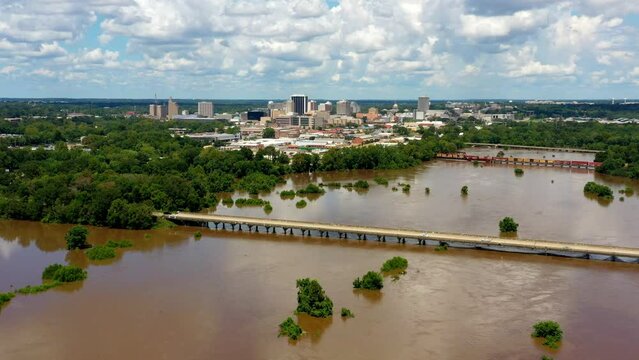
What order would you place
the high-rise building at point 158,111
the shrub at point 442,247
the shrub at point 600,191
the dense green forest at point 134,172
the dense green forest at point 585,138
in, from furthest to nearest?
the high-rise building at point 158,111, the dense green forest at point 585,138, the shrub at point 600,191, the dense green forest at point 134,172, the shrub at point 442,247

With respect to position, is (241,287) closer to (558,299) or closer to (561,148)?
(558,299)

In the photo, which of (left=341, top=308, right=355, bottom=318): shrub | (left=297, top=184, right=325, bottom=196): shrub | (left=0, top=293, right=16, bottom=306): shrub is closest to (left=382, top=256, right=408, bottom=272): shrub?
(left=341, top=308, right=355, bottom=318): shrub

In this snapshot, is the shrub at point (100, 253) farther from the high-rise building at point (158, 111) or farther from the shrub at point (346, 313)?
the high-rise building at point (158, 111)

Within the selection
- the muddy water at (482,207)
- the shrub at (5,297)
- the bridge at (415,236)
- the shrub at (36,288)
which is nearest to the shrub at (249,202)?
the muddy water at (482,207)

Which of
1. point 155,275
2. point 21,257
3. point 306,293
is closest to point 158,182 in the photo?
point 21,257

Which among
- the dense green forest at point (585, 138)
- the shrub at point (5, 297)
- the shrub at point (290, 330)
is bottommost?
the shrub at point (5, 297)

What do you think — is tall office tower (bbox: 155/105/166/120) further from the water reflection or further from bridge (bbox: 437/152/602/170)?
the water reflection

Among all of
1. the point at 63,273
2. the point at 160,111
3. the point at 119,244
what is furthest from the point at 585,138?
the point at 160,111
